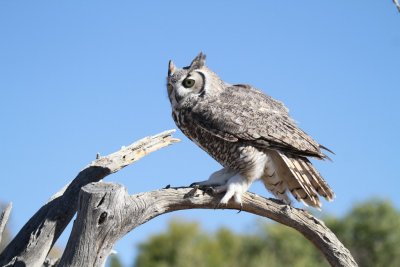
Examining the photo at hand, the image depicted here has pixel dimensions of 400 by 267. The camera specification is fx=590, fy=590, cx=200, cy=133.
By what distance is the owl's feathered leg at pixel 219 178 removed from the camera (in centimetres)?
376

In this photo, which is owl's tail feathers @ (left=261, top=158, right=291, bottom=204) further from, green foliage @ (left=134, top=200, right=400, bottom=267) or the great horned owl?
green foliage @ (left=134, top=200, right=400, bottom=267)

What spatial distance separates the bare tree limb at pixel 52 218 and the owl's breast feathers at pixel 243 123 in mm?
639

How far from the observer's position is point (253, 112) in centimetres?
391

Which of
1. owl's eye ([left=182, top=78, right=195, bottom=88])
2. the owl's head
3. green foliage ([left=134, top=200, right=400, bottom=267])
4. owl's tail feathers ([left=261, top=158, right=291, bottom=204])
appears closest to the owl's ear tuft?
the owl's head

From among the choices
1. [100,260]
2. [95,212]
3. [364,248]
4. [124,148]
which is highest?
[364,248]

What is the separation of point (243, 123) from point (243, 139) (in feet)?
0.36

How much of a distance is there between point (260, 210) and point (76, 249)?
1.23 m

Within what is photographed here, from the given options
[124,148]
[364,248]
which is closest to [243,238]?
[364,248]

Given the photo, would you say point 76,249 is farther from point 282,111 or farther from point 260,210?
point 282,111

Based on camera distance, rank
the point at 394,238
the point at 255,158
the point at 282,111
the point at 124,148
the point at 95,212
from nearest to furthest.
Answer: the point at 95,212 → the point at 255,158 → the point at 282,111 → the point at 124,148 → the point at 394,238

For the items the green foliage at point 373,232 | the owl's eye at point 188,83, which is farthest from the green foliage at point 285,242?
the owl's eye at point 188,83

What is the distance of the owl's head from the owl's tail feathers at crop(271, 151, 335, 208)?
2.13ft

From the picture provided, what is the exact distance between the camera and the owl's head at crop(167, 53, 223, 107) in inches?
158

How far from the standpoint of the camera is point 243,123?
3.78 metres
